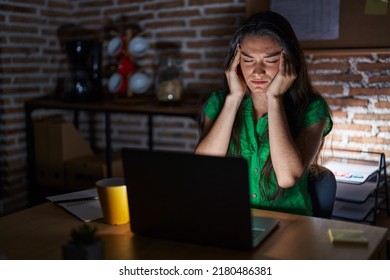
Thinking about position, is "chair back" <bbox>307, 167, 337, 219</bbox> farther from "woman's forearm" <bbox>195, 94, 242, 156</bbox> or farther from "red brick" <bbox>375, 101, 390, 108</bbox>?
"red brick" <bbox>375, 101, 390, 108</bbox>

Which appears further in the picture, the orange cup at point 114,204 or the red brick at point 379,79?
the red brick at point 379,79

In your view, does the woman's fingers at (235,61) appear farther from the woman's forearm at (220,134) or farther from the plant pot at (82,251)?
the plant pot at (82,251)

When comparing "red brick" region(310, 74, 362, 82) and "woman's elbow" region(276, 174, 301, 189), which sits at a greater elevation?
"red brick" region(310, 74, 362, 82)

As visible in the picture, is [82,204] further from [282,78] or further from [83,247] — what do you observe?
[282,78]

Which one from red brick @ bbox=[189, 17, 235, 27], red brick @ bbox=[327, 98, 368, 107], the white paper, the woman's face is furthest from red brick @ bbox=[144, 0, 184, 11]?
the woman's face

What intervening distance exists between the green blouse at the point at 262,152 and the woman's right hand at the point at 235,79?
9 centimetres

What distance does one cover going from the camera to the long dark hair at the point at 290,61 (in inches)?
61.6

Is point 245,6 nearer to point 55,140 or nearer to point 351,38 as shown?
point 351,38

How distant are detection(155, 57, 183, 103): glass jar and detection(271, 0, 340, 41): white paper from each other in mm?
678

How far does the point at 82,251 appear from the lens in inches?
35.6

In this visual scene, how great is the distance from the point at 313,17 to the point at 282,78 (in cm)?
103

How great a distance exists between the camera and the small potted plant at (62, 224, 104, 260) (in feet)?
2.98

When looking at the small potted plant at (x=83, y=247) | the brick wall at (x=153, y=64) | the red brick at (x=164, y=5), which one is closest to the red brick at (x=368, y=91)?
the brick wall at (x=153, y=64)

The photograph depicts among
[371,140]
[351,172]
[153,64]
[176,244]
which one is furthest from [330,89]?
[176,244]
